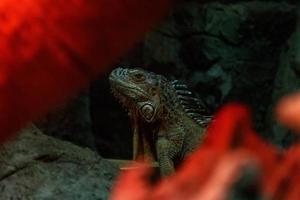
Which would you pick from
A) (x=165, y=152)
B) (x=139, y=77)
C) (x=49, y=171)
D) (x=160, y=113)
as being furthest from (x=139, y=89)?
(x=49, y=171)

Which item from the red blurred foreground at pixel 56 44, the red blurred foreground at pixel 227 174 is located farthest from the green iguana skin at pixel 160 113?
the red blurred foreground at pixel 227 174

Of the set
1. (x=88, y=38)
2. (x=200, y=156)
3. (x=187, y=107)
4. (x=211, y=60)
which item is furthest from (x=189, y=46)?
(x=200, y=156)

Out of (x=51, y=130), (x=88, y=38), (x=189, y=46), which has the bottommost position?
(x=51, y=130)

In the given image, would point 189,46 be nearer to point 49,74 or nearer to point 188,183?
point 49,74

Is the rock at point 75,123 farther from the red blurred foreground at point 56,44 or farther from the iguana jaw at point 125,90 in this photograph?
the red blurred foreground at point 56,44

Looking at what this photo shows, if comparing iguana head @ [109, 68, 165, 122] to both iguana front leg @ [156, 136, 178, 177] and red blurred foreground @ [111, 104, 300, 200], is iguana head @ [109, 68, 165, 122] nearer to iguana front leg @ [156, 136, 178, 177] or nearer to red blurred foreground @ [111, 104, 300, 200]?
iguana front leg @ [156, 136, 178, 177]

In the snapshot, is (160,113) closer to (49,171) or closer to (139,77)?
(139,77)

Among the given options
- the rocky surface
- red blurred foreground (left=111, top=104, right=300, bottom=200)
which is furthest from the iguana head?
red blurred foreground (left=111, top=104, right=300, bottom=200)
